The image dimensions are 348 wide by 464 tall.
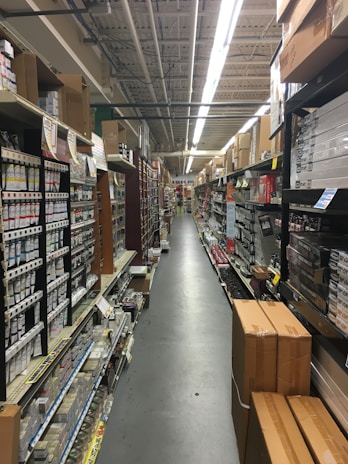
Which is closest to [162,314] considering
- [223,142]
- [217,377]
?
[217,377]

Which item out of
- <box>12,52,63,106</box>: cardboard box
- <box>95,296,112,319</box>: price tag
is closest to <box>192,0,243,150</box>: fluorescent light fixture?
<box>12,52,63,106</box>: cardboard box

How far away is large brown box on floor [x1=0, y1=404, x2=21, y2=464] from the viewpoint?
1.10 meters

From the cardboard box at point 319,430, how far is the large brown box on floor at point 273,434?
3cm

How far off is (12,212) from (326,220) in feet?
6.20

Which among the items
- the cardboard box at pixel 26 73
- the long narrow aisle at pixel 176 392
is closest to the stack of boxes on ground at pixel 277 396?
the long narrow aisle at pixel 176 392

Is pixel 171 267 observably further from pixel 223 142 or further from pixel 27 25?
pixel 223 142

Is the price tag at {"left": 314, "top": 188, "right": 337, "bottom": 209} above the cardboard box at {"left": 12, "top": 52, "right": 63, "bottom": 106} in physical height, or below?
below

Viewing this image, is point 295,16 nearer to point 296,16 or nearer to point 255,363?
point 296,16

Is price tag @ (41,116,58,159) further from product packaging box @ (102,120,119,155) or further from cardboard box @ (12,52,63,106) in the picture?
product packaging box @ (102,120,119,155)

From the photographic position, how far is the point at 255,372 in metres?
1.57

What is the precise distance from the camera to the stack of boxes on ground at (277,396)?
118 cm

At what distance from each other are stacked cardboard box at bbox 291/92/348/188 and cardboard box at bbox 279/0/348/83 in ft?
0.64

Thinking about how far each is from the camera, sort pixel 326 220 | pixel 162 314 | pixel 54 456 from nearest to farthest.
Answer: pixel 54 456 → pixel 326 220 → pixel 162 314

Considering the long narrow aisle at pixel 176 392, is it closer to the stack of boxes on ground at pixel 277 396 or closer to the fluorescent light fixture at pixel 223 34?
the stack of boxes on ground at pixel 277 396
